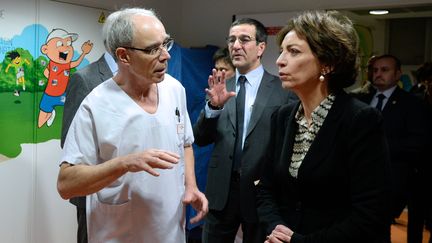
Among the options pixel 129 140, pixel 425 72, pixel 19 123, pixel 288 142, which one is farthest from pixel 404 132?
pixel 19 123

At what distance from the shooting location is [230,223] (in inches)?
95.5

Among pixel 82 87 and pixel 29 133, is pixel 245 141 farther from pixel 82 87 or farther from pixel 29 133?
pixel 29 133

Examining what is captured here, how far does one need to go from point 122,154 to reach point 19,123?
203cm

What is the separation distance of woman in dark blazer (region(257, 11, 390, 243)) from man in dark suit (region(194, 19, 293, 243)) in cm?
67

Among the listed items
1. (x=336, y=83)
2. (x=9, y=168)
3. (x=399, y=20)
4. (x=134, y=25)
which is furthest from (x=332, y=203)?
(x=399, y=20)

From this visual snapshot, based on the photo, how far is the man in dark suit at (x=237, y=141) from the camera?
2363mm

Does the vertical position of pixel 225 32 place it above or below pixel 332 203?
above

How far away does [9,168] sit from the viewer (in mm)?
3227

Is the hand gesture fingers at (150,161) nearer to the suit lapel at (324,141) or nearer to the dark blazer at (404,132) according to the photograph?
the suit lapel at (324,141)

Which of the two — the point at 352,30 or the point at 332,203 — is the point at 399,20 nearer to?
the point at 352,30

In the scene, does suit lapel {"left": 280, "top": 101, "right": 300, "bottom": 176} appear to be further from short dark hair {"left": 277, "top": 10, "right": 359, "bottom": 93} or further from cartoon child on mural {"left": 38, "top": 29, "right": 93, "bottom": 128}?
cartoon child on mural {"left": 38, "top": 29, "right": 93, "bottom": 128}

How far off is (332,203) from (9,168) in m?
2.47

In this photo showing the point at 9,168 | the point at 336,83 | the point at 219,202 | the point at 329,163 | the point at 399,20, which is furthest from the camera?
the point at 399,20

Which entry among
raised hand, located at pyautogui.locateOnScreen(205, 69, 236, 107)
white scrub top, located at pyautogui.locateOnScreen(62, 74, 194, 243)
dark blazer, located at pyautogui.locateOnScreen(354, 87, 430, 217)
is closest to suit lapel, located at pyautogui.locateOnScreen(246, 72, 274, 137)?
raised hand, located at pyautogui.locateOnScreen(205, 69, 236, 107)
